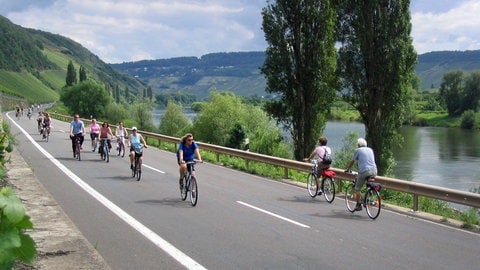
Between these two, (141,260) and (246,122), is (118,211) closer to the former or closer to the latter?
(141,260)

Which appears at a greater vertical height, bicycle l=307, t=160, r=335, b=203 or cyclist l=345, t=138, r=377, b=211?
cyclist l=345, t=138, r=377, b=211

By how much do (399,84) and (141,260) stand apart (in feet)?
77.8

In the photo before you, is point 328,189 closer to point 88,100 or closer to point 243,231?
point 243,231

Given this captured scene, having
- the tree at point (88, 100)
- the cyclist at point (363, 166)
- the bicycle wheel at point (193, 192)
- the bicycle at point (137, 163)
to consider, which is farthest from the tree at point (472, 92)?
the bicycle wheel at point (193, 192)

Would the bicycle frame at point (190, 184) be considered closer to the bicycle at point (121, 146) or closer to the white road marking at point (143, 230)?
the white road marking at point (143, 230)

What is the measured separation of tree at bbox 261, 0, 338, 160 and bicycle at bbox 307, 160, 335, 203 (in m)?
15.0

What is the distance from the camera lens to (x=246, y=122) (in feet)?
225

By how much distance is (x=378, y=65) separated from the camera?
95.0ft

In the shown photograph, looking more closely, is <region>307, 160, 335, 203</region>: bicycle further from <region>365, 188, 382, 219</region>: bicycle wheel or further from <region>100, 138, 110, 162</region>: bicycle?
<region>100, 138, 110, 162</region>: bicycle

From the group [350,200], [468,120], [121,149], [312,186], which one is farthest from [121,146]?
[468,120]

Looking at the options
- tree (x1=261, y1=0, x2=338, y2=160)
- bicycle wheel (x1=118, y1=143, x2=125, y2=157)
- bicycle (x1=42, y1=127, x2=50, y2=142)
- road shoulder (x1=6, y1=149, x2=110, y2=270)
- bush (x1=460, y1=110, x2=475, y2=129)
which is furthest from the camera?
bush (x1=460, y1=110, x2=475, y2=129)

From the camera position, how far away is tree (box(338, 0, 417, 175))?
28.2m

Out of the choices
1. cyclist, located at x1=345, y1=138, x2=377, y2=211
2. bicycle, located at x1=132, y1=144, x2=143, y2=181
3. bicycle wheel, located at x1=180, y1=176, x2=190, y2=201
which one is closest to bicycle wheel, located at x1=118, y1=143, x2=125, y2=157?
bicycle, located at x1=132, y1=144, x2=143, y2=181

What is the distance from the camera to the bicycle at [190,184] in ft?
39.3
